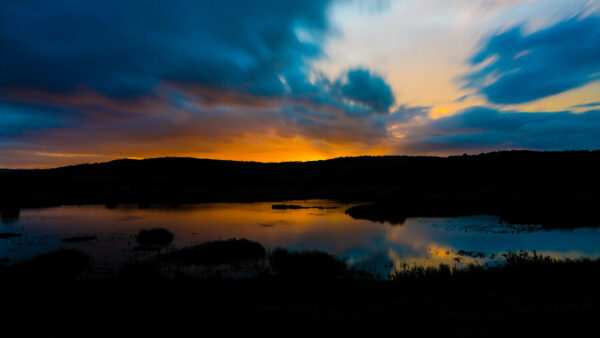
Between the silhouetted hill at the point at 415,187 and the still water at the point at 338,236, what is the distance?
636 inches

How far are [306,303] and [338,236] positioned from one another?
71.9 feet

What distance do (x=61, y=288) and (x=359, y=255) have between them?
65.1 ft

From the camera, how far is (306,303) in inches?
538

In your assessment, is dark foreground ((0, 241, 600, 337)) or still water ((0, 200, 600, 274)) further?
still water ((0, 200, 600, 274))

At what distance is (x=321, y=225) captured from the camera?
4319 centimetres

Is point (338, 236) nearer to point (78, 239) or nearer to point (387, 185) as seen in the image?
point (78, 239)

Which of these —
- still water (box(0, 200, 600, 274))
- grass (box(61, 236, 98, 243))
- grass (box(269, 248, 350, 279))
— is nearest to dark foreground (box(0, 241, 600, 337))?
grass (box(269, 248, 350, 279))

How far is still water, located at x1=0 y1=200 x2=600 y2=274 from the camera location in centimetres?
2633

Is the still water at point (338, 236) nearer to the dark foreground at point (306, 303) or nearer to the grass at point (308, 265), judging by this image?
the grass at point (308, 265)

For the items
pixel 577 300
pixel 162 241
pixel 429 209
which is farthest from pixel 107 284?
pixel 429 209

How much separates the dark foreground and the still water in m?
5.60

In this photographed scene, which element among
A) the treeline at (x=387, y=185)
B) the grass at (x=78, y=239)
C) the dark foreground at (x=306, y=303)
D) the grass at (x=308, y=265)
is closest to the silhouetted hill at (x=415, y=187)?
the treeline at (x=387, y=185)

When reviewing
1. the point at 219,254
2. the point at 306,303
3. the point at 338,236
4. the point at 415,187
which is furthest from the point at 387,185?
the point at 306,303

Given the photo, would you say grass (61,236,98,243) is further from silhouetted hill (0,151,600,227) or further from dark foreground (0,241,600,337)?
silhouetted hill (0,151,600,227)
